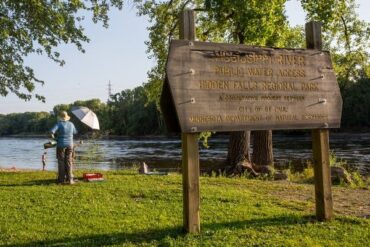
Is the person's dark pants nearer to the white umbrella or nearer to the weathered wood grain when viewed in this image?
the white umbrella

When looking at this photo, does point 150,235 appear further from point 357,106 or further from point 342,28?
point 357,106

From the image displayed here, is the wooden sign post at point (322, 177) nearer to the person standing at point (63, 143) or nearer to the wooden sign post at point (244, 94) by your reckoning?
the wooden sign post at point (244, 94)

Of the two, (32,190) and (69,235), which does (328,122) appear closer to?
(69,235)

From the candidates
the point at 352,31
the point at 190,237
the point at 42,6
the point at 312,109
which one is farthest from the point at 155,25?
the point at 190,237

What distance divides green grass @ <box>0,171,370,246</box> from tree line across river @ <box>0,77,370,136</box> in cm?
1496

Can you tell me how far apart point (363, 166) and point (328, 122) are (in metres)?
19.6

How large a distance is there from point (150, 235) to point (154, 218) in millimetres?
1071

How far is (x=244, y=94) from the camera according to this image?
7.43m

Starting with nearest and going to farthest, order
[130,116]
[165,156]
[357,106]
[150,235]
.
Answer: [150,235] → [165,156] → [357,106] → [130,116]

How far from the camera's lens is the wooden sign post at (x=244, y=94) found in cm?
693

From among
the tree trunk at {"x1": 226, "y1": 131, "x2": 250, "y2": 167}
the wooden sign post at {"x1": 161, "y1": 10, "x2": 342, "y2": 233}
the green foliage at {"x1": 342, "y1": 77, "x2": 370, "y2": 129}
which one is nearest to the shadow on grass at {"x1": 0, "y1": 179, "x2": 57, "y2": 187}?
the wooden sign post at {"x1": 161, "y1": 10, "x2": 342, "y2": 233}

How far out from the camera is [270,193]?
35.9 feet

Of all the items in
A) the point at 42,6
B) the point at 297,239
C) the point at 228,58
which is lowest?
the point at 297,239

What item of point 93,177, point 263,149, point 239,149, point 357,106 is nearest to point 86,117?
point 93,177
